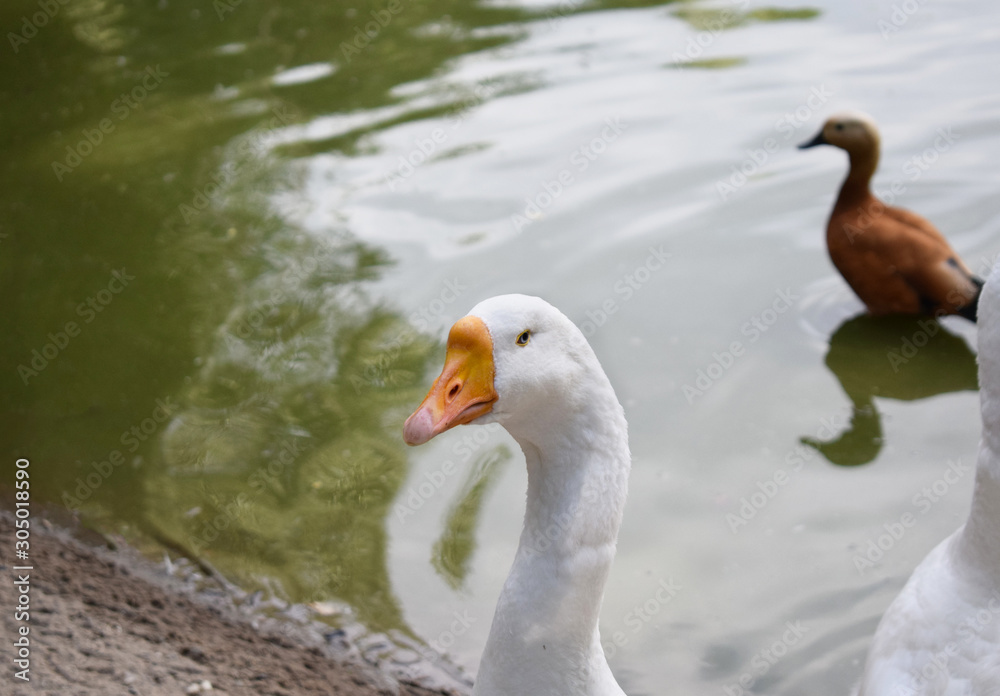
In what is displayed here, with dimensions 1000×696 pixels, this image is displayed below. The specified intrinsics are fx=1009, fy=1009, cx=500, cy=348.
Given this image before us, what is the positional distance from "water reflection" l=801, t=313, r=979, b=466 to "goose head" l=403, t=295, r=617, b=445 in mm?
3264

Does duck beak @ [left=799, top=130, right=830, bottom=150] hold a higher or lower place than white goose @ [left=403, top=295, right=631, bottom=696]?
lower

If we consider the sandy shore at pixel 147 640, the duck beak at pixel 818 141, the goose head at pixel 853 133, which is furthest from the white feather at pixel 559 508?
the duck beak at pixel 818 141

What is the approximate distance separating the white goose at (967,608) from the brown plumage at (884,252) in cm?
314

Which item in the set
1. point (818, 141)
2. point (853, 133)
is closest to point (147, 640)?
point (853, 133)

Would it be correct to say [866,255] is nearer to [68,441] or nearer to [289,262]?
[289,262]

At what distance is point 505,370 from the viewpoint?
2.40 metres

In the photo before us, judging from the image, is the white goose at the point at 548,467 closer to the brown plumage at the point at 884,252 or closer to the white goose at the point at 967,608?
the white goose at the point at 967,608

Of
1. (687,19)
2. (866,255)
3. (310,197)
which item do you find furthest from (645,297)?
(687,19)

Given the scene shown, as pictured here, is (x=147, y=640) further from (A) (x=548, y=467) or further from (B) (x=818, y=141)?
(B) (x=818, y=141)

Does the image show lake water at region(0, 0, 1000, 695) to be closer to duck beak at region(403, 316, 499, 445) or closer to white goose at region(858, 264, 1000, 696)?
white goose at region(858, 264, 1000, 696)

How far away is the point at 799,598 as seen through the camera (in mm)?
4445

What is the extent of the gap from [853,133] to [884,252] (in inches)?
31.0

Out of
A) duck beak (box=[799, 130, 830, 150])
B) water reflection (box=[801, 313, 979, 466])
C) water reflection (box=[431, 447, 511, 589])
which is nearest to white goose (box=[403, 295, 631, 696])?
water reflection (box=[431, 447, 511, 589])

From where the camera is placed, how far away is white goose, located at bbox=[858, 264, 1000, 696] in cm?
272
